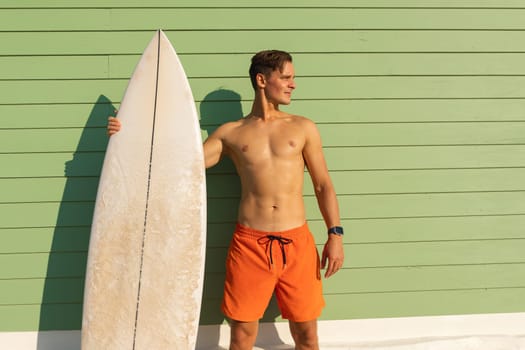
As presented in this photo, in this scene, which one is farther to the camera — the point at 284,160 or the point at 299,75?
the point at 299,75

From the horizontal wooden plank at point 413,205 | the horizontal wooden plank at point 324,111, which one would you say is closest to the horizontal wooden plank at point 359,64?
the horizontal wooden plank at point 324,111

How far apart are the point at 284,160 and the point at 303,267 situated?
568 mm

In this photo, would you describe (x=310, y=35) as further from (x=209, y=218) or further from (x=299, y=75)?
(x=209, y=218)

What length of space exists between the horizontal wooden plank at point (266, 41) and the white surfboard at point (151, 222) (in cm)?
21

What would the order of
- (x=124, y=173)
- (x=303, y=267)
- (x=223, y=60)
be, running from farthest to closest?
(x=223, y=60), (x=124, y=173), (x=303, y=267)

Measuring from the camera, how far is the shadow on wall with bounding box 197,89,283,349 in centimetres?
250

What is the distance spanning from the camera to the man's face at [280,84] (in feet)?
7.04

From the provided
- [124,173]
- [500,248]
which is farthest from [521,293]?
[124,173]

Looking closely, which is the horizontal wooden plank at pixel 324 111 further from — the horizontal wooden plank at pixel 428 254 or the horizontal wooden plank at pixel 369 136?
the horizontal wooden plank at pixel 428 254

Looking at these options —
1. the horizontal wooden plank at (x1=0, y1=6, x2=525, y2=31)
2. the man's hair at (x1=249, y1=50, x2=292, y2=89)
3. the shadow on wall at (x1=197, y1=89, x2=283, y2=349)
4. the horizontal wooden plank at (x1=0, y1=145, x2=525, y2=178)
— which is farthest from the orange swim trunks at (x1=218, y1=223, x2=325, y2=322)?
the horizontal wooden plank at (x1=0, y1=6, x2=525, y2=31)

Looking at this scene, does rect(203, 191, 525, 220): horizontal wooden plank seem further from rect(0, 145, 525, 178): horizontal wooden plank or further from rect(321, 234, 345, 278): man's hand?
rect(321, 234, 345, 278): man's hand

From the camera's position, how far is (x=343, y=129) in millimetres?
2535

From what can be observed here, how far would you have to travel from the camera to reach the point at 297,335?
222 cm

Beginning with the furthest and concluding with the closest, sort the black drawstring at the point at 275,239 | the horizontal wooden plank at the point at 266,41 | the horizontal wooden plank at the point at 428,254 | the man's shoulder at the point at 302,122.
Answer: the horizontal wooden plank at the point at 428,254
the horizontal wooden plank at the point at 266,41
the man's shoulder at the point at 302,122
the black drawstring at the point at 275,239
